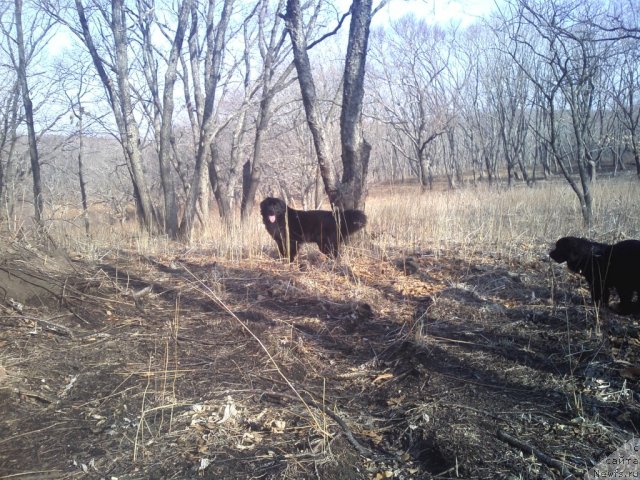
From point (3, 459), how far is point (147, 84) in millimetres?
17575

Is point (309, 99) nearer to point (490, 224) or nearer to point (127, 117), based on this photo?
point (490, 224)

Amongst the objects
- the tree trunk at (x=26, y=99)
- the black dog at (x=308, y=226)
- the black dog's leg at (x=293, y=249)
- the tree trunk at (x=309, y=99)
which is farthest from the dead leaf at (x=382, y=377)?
the tree trunk at (x=26, y=99)

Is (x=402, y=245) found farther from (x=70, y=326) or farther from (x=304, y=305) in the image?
(x=70, y=326)

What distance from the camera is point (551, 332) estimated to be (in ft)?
12.3

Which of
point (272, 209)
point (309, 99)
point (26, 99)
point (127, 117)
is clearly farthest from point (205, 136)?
point (26, 99)

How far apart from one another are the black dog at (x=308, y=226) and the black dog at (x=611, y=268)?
10.6 ft

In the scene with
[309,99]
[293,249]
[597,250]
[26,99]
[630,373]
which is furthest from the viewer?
[26,99]

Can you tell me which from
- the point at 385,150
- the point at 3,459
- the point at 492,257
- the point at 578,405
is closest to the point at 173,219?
the point at 492,257

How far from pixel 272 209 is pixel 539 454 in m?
5.61

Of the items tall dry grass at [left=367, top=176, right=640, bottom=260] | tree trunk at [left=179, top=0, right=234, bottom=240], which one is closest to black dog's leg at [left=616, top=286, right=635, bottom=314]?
tall dry grass at [left=367, top=176, right=640, bottom=260]

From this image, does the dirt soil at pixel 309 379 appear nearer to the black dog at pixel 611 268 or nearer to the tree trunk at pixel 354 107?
the black dog at pixel 611 268

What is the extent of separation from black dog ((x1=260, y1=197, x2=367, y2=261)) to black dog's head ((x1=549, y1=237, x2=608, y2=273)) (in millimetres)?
2994

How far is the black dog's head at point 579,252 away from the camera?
437cm

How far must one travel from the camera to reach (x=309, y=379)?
3.21 metres
